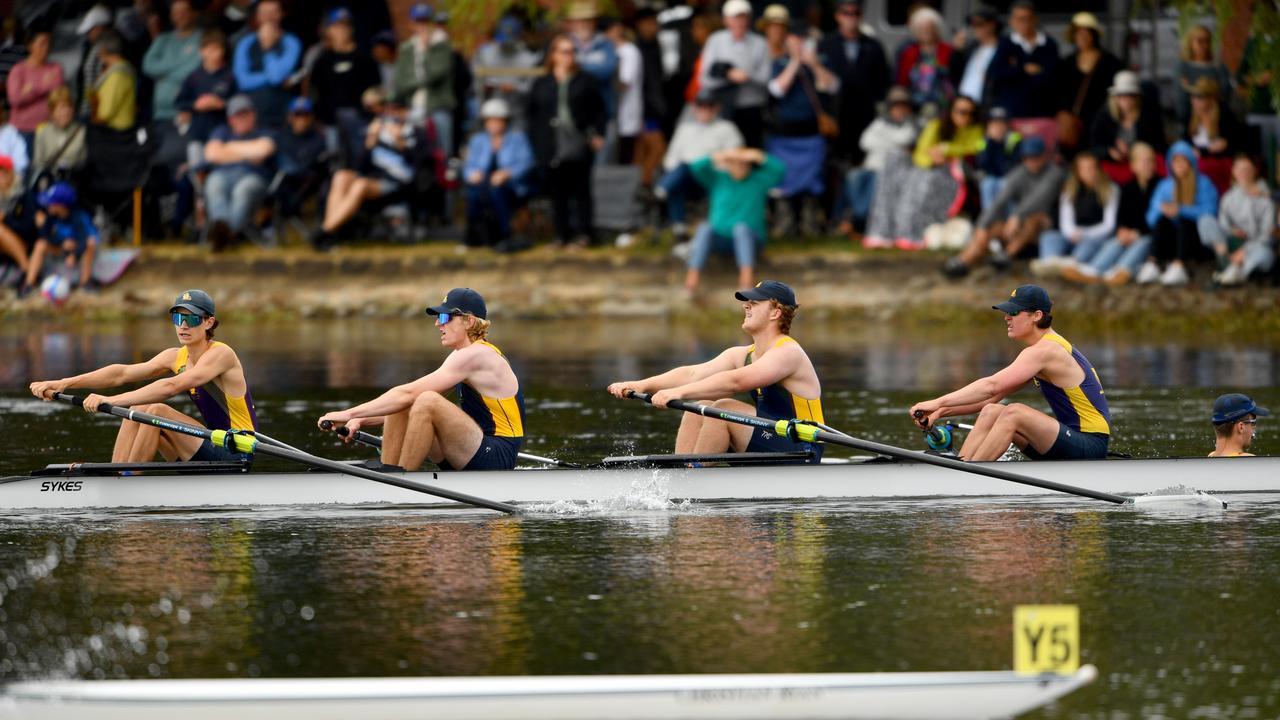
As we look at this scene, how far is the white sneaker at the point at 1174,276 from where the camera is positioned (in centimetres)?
2195

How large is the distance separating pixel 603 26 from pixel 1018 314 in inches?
499

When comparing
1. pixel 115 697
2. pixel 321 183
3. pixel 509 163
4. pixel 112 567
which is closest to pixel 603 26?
pixel 509 163

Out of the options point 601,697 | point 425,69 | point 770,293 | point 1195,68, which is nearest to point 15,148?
point 425,69

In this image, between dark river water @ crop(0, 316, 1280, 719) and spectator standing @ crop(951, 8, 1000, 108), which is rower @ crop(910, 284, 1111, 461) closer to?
dark river water @ crop(0, 316, 1280, 719)

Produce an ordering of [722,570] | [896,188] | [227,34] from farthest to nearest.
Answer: [227,34] → [896,188] → [722,570]

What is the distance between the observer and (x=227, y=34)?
1002 inches

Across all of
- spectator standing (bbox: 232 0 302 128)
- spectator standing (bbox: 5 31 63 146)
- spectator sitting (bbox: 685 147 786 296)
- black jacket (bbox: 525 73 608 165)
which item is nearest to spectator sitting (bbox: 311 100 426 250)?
spectator standing (bbox: 232 0 302 128)

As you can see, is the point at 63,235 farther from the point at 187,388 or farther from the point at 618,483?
the point at 618,483

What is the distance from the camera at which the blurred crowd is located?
72.5 ft

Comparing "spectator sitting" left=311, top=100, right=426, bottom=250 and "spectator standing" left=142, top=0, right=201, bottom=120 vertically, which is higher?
"spectator standing" left=142, top=0, right=201, bottom=120

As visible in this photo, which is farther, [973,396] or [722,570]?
[973,396]

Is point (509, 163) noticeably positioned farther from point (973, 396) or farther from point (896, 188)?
point (973, 396)

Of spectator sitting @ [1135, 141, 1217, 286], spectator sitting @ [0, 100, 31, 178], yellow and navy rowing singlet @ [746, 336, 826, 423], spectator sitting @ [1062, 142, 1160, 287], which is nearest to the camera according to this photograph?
yellow and navy rowing singlet @ [746, 336, 826, 423]

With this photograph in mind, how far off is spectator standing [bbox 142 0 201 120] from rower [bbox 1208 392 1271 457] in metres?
15.1
